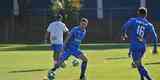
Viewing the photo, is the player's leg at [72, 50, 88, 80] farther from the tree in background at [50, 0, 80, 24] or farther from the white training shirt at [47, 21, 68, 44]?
the tree in background at [50, 0, 80, 24]

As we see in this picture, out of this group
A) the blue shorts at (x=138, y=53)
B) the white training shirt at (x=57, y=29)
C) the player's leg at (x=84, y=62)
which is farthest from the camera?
the white training shirt at (x=57, y=29)

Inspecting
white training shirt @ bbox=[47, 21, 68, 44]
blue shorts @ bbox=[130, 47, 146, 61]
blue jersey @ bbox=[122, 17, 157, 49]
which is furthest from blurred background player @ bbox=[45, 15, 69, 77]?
blue shorts @ bbox=[130, 47, 146, 61]

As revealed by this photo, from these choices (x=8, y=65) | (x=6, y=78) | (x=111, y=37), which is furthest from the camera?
(x=111, y=37)

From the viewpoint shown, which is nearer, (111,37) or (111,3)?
(111,37)

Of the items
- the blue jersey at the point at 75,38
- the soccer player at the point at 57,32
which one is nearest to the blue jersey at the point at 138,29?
the blue jersey at the point at 75,38

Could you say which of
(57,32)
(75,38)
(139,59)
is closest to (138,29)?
(139,59)

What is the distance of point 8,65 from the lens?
22750mm

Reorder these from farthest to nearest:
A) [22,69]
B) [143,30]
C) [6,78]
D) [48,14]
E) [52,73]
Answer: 1. [48,14]
2. [22,69]
3. [6,78]
4. [52,73]
5. [143,30]

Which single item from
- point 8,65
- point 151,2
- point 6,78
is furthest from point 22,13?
point 6,78

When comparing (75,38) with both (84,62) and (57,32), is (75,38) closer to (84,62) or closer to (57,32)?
(84,62)

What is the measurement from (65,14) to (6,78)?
3898 cm

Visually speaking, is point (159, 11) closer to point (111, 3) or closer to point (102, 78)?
point (111, 3)

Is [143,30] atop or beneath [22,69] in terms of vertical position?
atop

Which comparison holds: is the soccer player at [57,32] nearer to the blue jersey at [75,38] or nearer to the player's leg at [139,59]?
the blue jersey at [75,38]
